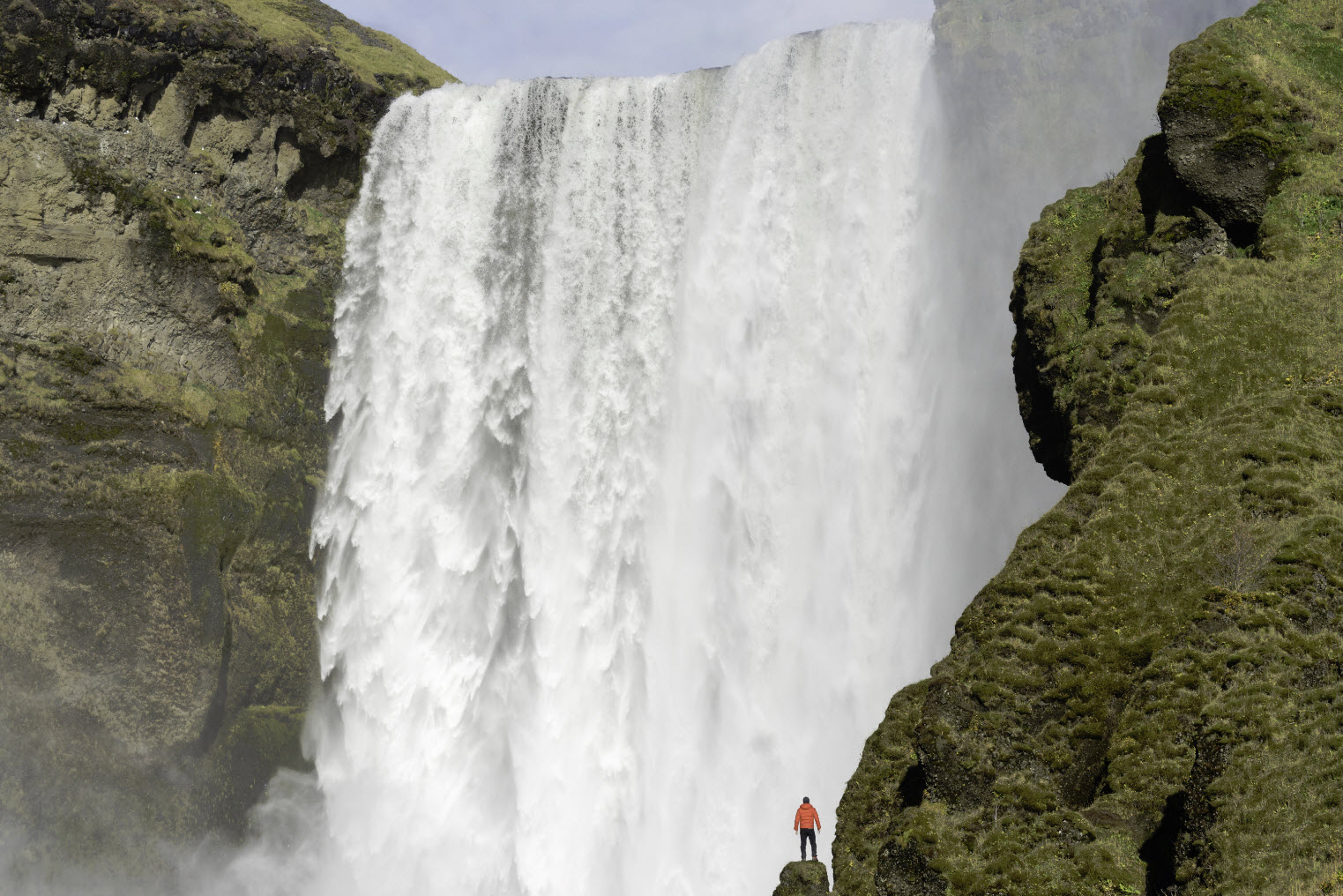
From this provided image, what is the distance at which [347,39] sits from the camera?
31172mm

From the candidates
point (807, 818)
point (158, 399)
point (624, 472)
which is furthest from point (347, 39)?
point (807, 818)

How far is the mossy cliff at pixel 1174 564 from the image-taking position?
905 cm

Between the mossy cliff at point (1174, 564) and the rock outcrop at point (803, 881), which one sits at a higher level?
the mossy cliff at point (1174, 564)

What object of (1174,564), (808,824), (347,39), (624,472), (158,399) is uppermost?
(347,39)

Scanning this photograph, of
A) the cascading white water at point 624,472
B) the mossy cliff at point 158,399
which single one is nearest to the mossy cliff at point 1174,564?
the cascading white water at point 624,472

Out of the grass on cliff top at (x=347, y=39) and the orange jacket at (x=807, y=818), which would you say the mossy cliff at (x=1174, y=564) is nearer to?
the orange jacket at (x=807, y=818)

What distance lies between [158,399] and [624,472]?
11.3 metres

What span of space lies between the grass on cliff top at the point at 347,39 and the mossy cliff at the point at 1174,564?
65.7 ft

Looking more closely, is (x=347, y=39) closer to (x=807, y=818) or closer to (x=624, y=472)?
(x=624, y=472)

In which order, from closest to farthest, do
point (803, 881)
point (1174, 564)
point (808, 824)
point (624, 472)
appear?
point (1174, 564)
point (803, 881)
point (808, 824)
point (624, 472)

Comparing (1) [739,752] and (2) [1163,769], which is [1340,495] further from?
(1) [739,752]

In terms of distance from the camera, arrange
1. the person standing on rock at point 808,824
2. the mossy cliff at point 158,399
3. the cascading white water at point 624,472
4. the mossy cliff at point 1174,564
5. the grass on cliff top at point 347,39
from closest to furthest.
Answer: the mossy cliff at point 1174,564 → the person standing on rock at point 808,824 → the cascading white water at point 624,472 → the mossy cliff at point 158,399 → the grass on cliff top at point 347,39

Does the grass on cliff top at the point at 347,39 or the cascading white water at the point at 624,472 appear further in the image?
the grass on cliff top at the point at 347,39

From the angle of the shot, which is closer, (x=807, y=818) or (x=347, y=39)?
(x=807, y=818)
